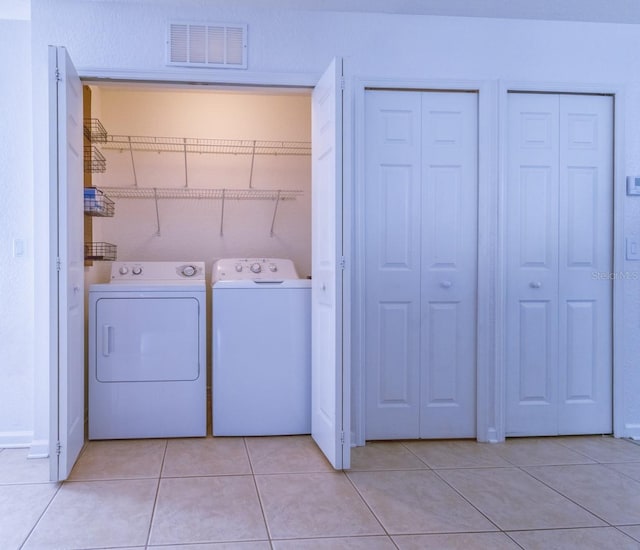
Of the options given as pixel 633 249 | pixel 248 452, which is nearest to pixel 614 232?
pixel 633 249

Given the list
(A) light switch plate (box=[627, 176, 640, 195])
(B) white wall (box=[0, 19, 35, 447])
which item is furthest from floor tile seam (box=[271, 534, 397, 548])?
(A) light switch plate (box=[627, 176, 640, 195])

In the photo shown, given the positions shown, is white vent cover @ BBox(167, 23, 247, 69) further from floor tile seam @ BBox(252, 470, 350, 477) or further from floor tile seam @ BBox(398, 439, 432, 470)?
floor tile seam @ BBox(398, 439, 432, 470)

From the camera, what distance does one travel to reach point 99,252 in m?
3.75

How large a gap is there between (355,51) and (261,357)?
1742mm

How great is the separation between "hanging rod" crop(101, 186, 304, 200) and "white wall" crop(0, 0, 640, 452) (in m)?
1.06

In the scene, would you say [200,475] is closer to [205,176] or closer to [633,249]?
[205,176]

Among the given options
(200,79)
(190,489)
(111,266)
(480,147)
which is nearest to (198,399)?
(190,489)

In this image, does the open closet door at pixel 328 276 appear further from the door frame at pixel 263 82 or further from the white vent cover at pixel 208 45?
the white vent cover at pixel 208 45

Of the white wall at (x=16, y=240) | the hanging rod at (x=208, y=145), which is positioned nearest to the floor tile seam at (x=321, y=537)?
the white wall at (x=16, y=240)

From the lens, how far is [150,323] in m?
3.36

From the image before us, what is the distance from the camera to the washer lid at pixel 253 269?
400 cm

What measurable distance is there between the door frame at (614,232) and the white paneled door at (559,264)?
0.11ft

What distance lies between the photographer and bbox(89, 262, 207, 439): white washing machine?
10.9 ft

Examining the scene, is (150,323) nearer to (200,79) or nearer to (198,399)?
(198,399)
